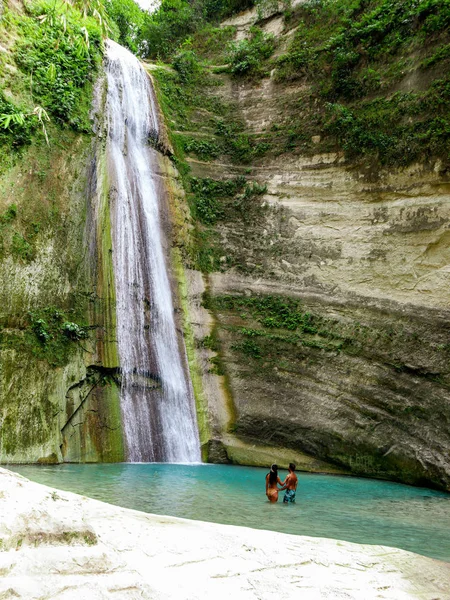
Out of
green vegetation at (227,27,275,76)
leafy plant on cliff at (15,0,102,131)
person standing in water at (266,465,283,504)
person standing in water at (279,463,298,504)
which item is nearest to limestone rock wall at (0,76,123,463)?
leafy plant on cliff at (15,0,102,131)

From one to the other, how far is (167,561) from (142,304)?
10461 millimetres

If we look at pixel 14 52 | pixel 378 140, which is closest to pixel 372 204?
pixel 378 140

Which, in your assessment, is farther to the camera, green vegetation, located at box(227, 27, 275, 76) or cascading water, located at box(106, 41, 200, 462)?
green vegetation, located at box(227, 27, 275, 76)

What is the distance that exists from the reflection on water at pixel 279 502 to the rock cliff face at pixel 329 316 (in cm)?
135

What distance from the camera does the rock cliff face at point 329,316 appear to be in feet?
39.2

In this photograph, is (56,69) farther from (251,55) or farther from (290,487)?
(290,487)

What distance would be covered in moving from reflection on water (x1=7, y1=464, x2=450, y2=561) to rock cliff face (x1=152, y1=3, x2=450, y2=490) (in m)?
1.35

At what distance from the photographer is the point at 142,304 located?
13859 millimetres

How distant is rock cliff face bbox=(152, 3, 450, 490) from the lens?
11938mm

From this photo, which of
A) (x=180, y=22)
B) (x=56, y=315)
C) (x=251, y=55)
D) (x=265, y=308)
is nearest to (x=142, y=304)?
(x=56, y=315)

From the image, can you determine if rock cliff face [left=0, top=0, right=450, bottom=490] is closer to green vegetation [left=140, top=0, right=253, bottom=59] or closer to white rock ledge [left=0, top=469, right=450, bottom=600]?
white rock ledge [left=0, top=469, right=450, bottom=600]

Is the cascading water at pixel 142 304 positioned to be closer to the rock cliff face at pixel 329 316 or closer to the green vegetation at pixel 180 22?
the rock cliff face at pixel 329 316

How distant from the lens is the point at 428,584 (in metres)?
4.27

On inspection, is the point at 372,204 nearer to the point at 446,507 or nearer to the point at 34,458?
the point at 446,507
